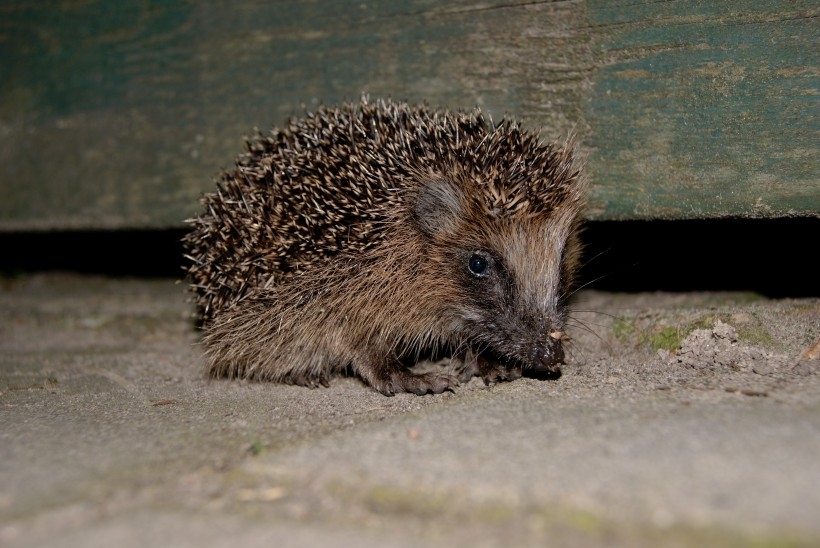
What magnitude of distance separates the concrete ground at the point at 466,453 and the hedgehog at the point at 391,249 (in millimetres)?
265

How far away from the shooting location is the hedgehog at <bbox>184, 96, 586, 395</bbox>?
4.18m

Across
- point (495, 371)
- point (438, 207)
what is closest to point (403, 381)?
point (495, 371)

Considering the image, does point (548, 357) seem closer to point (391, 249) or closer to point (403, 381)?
point (403, 381)

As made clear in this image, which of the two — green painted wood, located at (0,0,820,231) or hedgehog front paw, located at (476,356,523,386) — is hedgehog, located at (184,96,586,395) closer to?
hedgehog front paw, located at (476,356,523,386)

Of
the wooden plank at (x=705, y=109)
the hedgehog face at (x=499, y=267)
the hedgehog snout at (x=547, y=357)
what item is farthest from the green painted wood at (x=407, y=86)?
the hedgehog snout at (x=547, y=357)

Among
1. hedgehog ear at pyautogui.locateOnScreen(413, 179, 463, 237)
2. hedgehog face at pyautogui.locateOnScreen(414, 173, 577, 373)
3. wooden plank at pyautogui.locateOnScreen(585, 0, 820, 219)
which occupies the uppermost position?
wooden plank at pyautogui.locateOnScreen(585, 0, 820, 219)

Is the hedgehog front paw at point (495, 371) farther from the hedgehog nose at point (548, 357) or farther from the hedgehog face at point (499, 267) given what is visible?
the hedgehog nose at point (548, 357)

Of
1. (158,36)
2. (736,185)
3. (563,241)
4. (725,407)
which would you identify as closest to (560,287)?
(563,241)

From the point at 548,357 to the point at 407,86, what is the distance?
6.61ft

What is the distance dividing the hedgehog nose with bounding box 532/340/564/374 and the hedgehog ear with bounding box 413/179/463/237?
0.85 meters

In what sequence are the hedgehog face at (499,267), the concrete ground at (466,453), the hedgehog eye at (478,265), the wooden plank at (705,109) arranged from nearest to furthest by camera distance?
the concrete ground at (466,453)
the wooden plank at (705,109)
the hedgehog face at (499,267)
the hedgehog eye at (478,265)

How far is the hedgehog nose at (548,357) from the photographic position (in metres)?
3.91

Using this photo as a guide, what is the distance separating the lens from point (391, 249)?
14.5 ft

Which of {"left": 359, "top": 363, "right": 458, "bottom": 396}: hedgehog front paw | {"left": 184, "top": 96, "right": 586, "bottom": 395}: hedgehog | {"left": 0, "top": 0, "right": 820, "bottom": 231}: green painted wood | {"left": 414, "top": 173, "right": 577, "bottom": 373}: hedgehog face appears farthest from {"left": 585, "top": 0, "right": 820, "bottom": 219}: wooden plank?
{"left": 359, "top": 363, "right": 458, "bottom": 396}: hedgehog front paw
